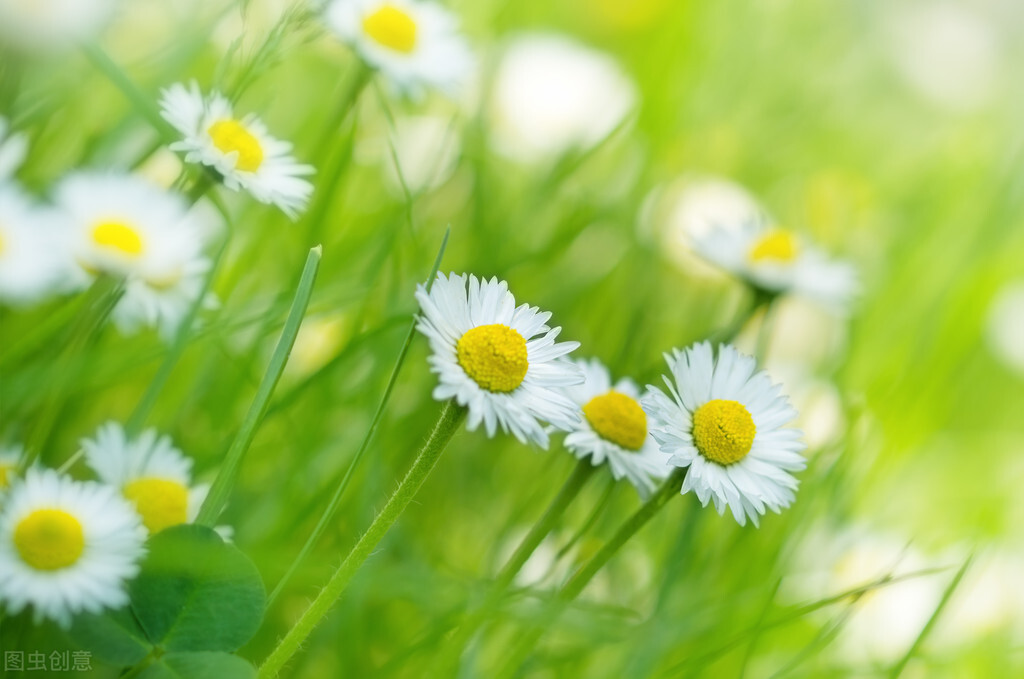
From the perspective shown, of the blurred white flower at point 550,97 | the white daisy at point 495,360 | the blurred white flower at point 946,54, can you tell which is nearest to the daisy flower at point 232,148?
the white daisy at point 495,360

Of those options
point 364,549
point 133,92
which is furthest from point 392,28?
point 364,549

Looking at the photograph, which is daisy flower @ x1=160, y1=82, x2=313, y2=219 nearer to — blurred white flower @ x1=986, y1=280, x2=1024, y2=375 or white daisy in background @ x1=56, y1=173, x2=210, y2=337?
white daisy in background @ x1=56, y1=173, x2=210, y2=337

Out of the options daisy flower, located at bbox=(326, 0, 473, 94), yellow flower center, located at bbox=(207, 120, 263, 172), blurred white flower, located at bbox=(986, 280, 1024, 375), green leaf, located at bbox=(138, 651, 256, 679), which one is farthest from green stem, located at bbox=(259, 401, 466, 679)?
blurred white flower, located at bbox=(986, 280, 1024, 375)

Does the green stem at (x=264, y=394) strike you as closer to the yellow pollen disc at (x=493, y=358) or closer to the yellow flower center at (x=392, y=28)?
the yellow pollen disc at (x=493, y=358)

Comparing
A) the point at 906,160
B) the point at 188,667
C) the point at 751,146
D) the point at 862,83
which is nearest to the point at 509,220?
the point at 751,146

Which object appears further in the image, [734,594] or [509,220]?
[509,220]

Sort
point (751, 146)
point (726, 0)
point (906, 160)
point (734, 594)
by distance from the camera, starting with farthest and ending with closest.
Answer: point (906, 160)
point (726, 0)
point (751, 146)
point (734, 594)

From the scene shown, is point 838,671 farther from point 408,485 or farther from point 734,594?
point 408,485
